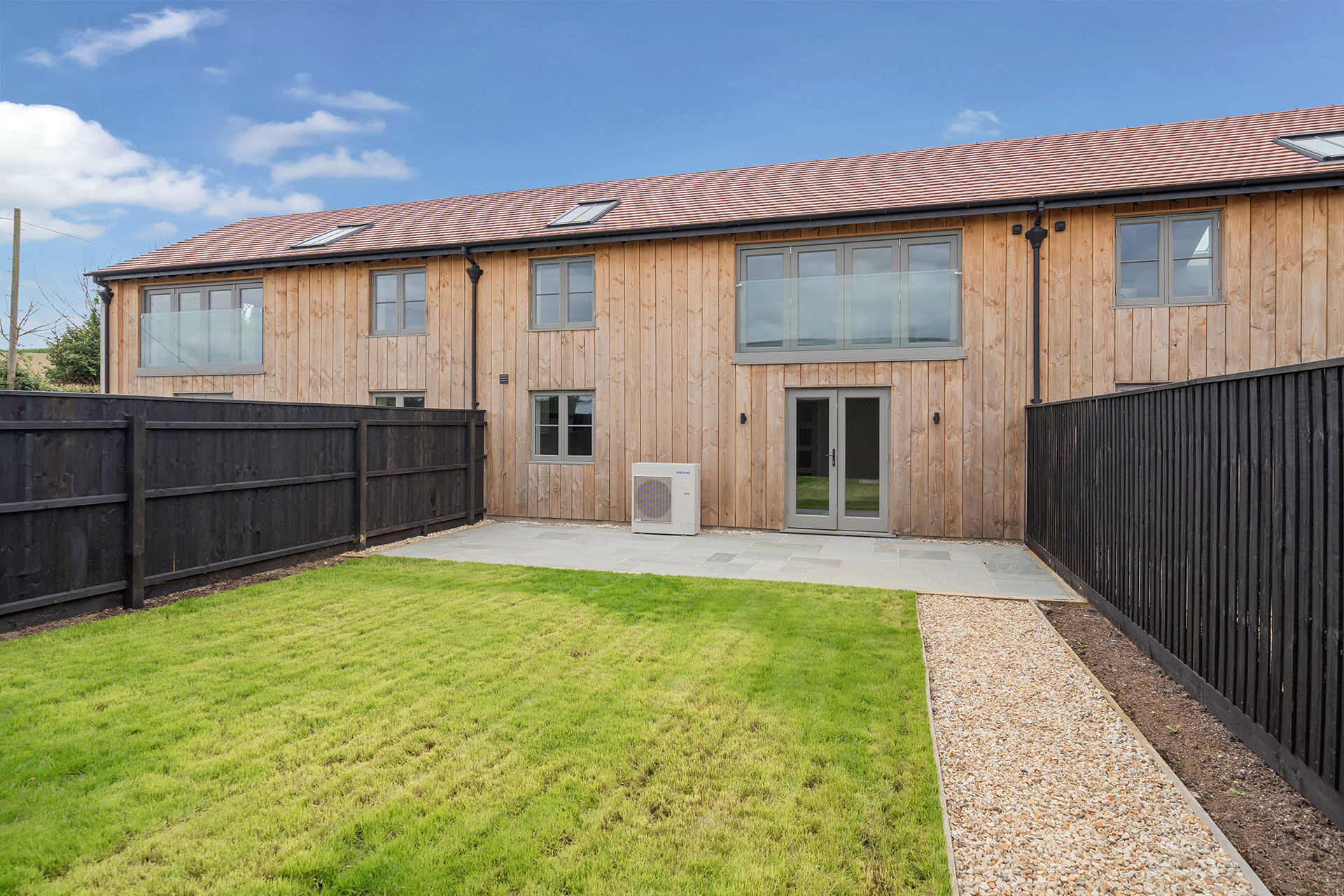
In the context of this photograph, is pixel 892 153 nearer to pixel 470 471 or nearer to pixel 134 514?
pixel 470 471

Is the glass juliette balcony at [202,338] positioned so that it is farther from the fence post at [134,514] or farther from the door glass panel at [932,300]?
the door glass panel at [932,300]

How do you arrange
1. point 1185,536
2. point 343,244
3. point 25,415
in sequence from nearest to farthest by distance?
point 1185,536 < point 25,415 < point 343,244

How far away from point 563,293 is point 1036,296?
7.11 meters

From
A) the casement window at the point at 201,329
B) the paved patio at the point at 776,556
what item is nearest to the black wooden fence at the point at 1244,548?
the paved patio at the point at 776,556

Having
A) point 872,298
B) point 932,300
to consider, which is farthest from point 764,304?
point 932,300

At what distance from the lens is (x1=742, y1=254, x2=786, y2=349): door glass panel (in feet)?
32.8

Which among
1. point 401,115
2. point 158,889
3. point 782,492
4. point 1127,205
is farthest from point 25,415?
point 401,115

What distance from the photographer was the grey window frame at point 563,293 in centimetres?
1097

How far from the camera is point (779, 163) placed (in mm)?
13328

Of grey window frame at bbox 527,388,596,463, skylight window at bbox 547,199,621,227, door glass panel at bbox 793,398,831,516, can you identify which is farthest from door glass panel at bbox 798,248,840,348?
skylight window at bbox 547,199,621,227

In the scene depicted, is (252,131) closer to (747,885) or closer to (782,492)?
(782,492)

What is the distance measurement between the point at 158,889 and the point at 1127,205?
11.1 metres

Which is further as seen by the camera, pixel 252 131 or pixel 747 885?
pixel 252 131

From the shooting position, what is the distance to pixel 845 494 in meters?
9.70
